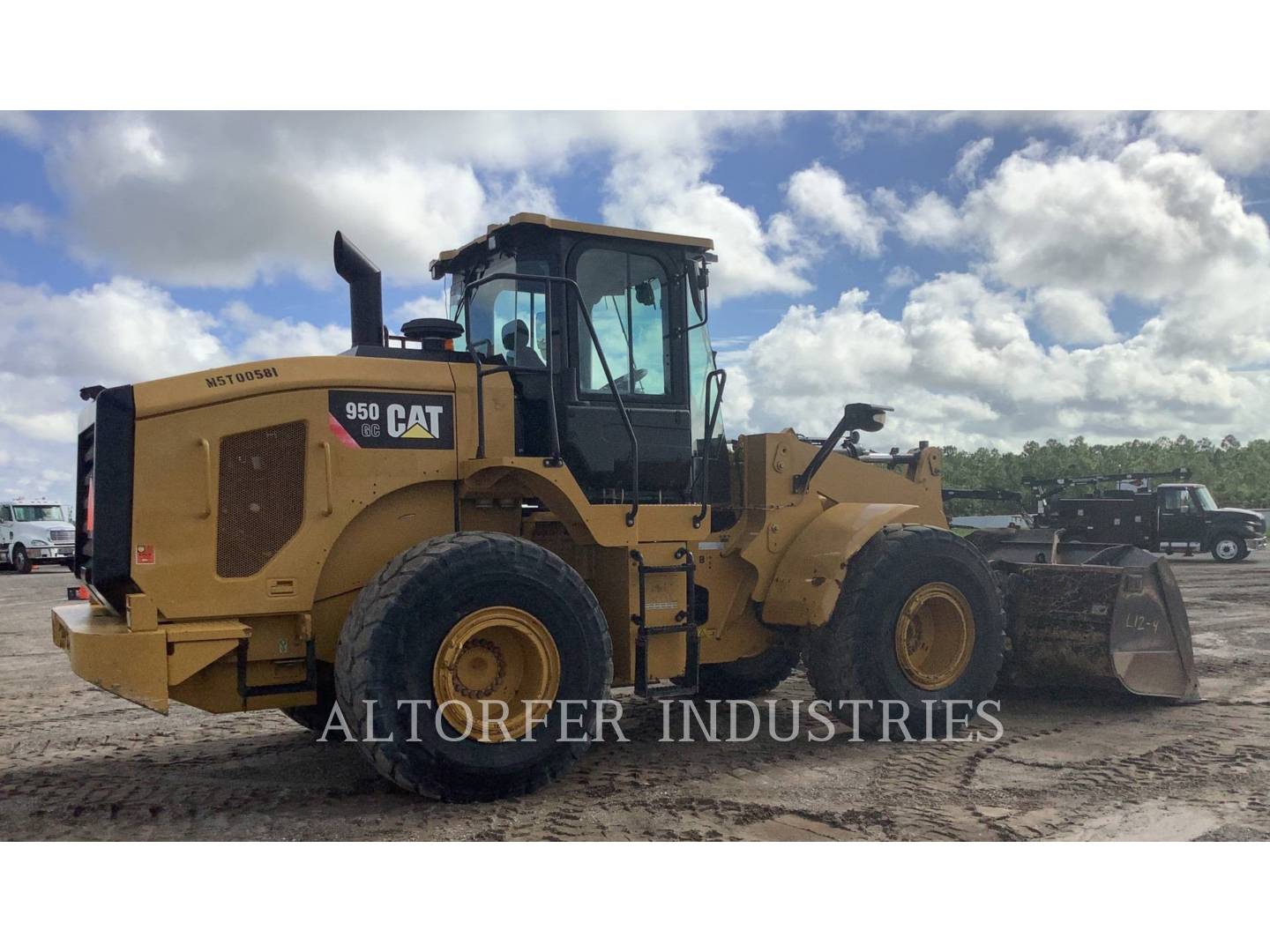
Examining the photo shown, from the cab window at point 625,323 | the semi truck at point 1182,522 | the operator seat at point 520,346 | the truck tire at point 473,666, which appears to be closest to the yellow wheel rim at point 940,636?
the cab window at point 625,323

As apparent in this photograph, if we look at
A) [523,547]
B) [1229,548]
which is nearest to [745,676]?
[523,547]

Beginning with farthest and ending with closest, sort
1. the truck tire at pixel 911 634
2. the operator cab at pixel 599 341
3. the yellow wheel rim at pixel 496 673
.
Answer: the truck tire at pixel 911 634
the operator cab at pixel 599 341
the yellow wheel rim at pixel 496 673

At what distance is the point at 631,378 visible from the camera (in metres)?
5.98

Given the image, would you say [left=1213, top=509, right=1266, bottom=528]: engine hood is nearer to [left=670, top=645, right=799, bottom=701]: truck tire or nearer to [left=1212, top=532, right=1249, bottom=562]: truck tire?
[left=1212, top=532, right=1249, bottom=562]: truck tire

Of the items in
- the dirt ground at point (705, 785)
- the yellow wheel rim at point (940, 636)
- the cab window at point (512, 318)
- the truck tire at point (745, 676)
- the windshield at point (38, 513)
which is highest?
the cab window at point (512, 318)

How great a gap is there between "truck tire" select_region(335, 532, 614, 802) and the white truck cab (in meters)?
24.6

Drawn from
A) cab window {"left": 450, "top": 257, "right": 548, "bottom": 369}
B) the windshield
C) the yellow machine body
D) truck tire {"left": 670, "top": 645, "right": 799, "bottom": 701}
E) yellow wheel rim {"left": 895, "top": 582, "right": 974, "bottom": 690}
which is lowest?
truck tire {"left": 670, "top": 645, "right": 799, "bottom": 701}

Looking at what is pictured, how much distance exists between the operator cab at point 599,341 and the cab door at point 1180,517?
2063 centimetres

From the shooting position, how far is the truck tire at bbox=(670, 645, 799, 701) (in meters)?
7.38

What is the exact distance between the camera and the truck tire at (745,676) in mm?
7379

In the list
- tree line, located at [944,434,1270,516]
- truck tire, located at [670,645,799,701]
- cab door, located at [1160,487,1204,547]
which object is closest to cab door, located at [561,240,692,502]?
truck tire, located at [670,645,799,701]

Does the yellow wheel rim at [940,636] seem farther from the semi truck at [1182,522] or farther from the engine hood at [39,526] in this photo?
the engine hood at [39,526]

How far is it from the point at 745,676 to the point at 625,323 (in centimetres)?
279

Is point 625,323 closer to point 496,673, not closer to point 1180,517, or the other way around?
point 496,673
